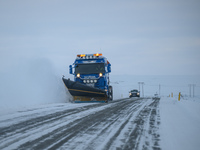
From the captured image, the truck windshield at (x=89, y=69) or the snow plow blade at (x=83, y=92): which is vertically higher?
the truck windshield at (x=89, y=69)

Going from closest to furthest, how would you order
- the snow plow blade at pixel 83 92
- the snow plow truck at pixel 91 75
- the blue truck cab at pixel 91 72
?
the snow plow blade at pixel 83 92 → the snow plow truck at pixel 91 75 → the blue truck cab at pixel 91 72

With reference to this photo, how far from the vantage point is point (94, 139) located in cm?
471

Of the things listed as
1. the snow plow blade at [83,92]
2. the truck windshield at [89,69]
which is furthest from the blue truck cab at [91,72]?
the snow plow blade at [83,92]

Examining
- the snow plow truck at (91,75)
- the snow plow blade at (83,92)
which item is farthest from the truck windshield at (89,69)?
the snow plow blade at (83,92)

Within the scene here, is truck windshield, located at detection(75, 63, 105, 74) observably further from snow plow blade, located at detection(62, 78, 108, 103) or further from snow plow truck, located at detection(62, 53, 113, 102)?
snow plow blade, located at detection(62, 78, 108, 103)

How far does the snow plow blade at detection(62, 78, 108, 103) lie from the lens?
1499 cm

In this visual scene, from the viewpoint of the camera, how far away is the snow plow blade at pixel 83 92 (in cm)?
1499

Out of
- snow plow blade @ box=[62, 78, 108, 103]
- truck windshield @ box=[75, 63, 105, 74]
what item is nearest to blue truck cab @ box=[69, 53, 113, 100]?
truck windshield @ box=[75, 63, 105, 74]

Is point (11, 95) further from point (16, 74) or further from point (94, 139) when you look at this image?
point (94, 139)

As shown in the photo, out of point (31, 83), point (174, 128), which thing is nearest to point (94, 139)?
point (174, 128)

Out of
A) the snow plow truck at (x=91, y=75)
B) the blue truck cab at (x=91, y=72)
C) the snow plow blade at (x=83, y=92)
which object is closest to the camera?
the snow plow blade at (x=83, y=92)

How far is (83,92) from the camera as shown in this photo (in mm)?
15195

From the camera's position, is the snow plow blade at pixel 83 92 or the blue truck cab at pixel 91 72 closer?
the snow plow blade at pixel 83 92

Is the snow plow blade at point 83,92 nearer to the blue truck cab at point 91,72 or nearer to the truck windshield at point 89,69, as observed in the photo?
the blue truck cab at point 91,72
